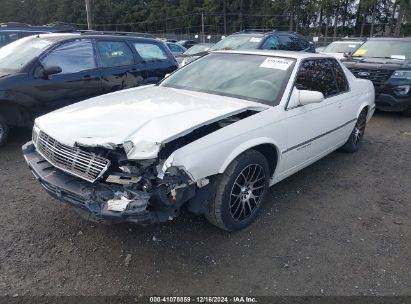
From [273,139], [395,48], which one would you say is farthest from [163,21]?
[273,139]

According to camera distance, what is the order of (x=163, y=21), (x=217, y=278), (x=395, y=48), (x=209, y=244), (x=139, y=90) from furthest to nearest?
(x=163, y=21)
(x=395, y=48)
(x=139, y=90)
(x=209, y=244)
(x=217, y=278)

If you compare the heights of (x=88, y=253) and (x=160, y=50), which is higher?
(x=160, y=50)

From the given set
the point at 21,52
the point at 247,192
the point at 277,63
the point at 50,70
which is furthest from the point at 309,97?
the point at 21,52

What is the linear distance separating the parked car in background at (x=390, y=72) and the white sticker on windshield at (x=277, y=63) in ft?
16.5

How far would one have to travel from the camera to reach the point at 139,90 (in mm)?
4418

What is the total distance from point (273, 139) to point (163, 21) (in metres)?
73.8

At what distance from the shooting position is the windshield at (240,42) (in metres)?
10.3

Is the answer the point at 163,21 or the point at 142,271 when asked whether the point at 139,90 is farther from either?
the point at 163,21

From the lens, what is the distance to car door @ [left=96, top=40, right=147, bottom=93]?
635cm

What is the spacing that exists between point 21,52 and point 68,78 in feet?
3.02

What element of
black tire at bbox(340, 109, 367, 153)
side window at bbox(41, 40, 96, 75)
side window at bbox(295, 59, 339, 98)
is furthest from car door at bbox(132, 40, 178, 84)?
black tire at bbox(340, 109, 367, 153)

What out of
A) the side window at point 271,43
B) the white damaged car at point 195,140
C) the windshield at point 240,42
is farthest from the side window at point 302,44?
the white damaged car at point 195,140

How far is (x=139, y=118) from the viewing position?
3.15 m

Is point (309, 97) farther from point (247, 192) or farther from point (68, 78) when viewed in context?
point (68, 78)
